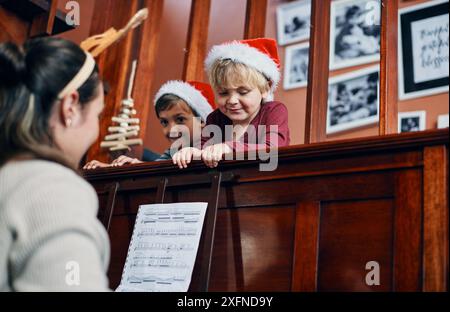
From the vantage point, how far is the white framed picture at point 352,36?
3412 mm

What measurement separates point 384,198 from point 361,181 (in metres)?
0.07

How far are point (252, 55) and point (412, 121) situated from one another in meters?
1.24

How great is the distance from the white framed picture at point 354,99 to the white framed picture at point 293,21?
38 cm

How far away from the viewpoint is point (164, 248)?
5.59 ft

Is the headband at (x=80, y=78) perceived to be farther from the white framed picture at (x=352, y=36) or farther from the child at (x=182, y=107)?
the white framed picture at (x=352, y=36)

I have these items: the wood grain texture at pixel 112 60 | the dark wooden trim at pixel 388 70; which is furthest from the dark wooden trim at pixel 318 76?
the wood grain texture at pixel 112 60

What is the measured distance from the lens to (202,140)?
2.27m

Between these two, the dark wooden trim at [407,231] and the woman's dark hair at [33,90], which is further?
the dark wooden trim at [407,231]

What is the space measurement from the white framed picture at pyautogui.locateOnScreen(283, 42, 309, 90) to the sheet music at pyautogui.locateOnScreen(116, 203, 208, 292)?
6.51 feet

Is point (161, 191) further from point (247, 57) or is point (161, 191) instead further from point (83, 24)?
point (83, 24)

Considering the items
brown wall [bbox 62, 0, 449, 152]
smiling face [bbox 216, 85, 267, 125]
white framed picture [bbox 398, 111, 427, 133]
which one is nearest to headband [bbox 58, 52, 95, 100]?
smiling face [bbox 216, 85, 267, 125]

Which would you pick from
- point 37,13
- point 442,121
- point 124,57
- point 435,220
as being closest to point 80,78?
point 435,220

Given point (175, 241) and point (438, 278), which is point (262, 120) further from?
point (438, 278)
